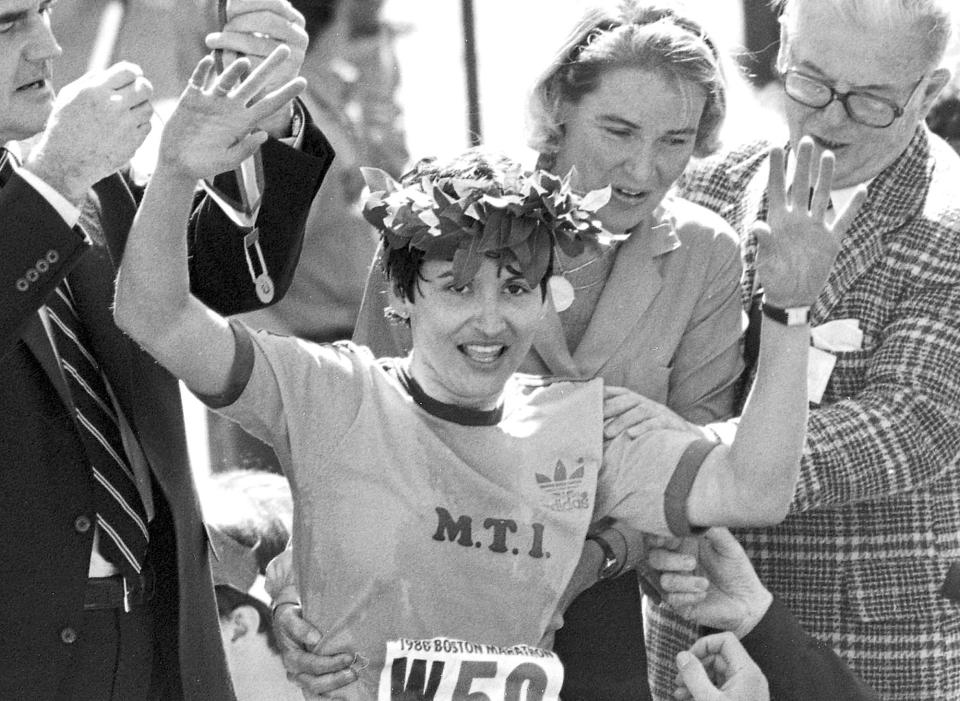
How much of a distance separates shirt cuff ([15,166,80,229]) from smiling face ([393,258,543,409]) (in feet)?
2.33

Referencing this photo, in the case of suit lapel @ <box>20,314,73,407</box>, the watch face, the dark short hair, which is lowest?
the dark short hair

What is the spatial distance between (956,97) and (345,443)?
337 centimetres

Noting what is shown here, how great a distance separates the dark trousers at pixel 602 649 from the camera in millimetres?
3266

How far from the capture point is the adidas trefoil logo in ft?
10.2

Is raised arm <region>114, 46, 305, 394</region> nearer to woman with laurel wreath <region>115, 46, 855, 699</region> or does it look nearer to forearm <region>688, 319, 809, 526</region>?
woman with laurel wreath <region>115, 46, 855, 699</region>

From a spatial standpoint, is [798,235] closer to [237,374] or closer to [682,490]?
[682,490]

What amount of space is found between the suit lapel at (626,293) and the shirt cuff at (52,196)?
119cm

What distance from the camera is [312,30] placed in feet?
21.2

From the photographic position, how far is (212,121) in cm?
270

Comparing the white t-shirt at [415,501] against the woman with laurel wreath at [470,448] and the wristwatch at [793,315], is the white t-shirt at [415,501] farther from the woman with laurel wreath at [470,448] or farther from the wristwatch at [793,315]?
the wristwatch at [793,315]

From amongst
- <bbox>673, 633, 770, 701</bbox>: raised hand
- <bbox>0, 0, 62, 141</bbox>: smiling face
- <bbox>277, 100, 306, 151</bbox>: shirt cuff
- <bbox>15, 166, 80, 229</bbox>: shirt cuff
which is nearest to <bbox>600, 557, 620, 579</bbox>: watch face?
<bbox>673, 633, 770, 701</bbox>: raised hand

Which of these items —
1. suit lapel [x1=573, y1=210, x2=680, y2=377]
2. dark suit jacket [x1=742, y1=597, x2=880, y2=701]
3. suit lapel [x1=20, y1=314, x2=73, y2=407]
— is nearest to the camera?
suit lapel [x1=20, y1=314, x2=73, y2=407]

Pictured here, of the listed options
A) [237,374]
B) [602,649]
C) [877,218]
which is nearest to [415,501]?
[237,374]

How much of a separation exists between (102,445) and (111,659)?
0.37 m
